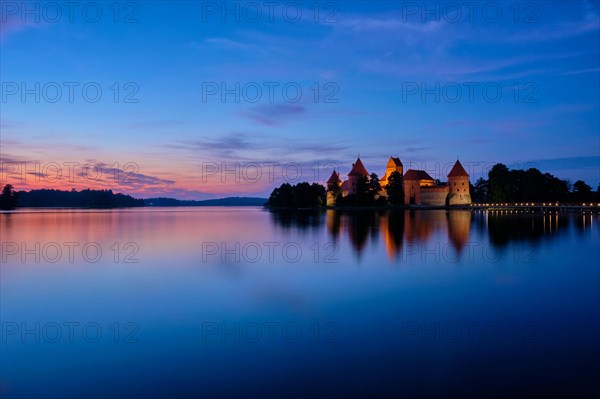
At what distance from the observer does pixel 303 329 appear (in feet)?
22.0

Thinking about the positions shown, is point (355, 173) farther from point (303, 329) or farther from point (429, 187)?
point (303, 329)

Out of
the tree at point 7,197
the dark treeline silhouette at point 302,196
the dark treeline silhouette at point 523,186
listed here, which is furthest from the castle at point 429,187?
the tree at point 7,197

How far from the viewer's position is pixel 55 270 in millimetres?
12727

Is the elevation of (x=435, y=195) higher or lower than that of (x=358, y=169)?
lower

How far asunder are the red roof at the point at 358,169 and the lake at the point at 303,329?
78.7 meters

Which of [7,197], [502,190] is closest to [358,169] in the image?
[502,190]

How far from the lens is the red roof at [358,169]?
303ft

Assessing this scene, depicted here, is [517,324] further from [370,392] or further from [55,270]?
[55,270]

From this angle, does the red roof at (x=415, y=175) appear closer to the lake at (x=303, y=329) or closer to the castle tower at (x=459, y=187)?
the castle tower at (x=459, y=187)

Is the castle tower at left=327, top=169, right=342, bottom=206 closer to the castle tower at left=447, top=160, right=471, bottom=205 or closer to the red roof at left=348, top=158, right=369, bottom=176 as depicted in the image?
the red roof at left=348, top=158, right=369, bottom=176

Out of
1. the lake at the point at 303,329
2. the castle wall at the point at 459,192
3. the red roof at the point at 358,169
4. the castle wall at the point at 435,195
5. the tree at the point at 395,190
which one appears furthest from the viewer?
the red roof at the point at 358,169

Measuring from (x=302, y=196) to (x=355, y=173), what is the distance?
1194cm

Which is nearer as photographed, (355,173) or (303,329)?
(303,329)

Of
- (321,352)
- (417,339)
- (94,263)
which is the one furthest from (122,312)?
(94,263)
